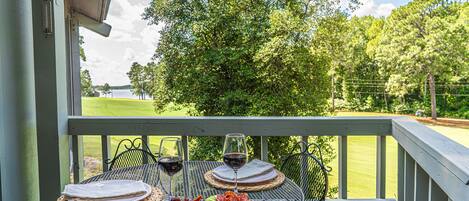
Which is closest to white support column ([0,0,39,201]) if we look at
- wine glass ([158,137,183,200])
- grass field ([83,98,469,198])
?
wine glass ([158,137,183,200])

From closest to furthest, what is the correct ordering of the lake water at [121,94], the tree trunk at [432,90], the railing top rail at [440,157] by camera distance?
the railing top rail at [440,157], the tree trunk at [432,90], the lake water at [121,94]

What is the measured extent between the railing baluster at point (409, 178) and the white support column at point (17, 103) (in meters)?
1.87

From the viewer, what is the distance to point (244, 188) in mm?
1333

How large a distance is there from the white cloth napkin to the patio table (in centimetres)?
8

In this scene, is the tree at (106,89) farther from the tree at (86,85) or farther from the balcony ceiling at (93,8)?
the balcony ceiling at (93,8)

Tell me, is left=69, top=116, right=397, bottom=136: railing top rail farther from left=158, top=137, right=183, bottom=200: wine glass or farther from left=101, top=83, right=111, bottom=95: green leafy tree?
left=101, top=83, right=111, bottom=95: green leafy tree

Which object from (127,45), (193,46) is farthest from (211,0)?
(127,45)

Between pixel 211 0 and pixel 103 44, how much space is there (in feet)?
9.04

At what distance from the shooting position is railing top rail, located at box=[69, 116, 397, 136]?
79.8 inches

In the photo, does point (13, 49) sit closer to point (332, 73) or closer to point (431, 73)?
point (332, 73)

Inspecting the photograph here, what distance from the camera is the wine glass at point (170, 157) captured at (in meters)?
1.12

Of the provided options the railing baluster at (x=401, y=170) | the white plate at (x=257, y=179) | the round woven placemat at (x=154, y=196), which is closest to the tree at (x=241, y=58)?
the railing baluster at (x=401, y=170)

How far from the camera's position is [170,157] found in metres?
1.14

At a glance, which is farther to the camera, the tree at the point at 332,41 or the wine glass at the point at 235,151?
the tree at the point at 332,41
